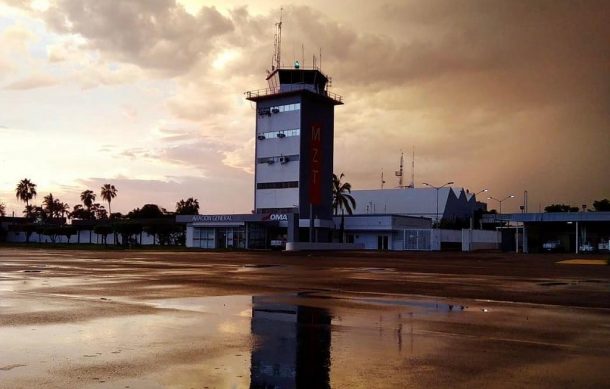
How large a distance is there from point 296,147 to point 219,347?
7884 cm

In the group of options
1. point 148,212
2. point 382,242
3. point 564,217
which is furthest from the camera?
point 148,212

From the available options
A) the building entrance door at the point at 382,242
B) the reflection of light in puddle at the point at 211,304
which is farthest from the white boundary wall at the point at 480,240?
the reflection of light in puddle at the point at 211,304

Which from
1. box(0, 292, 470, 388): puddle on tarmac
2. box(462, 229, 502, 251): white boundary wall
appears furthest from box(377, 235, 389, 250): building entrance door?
box(0, 292, 470, 388): puddle on tarmac

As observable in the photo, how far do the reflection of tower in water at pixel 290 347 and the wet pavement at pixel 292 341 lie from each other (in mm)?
22

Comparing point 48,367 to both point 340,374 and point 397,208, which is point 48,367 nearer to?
point 340,374

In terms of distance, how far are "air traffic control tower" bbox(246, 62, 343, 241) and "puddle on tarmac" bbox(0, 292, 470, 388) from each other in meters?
72.0

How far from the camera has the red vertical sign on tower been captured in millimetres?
88500

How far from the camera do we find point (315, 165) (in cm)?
8894

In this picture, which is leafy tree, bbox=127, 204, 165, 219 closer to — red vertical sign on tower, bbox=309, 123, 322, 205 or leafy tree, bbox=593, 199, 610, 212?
red vertical sign on tower, bbox=309, 123, 322, 205

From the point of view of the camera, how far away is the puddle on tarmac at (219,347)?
756 centimetres

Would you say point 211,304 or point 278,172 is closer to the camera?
point 211,304

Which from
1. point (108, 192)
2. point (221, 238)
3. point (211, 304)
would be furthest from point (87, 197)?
point (211, 304)

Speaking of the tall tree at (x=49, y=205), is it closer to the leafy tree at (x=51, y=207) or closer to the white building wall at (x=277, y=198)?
→ the leafy tree at (x=51, y=207)

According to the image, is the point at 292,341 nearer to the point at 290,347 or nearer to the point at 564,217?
the point at 290,347
